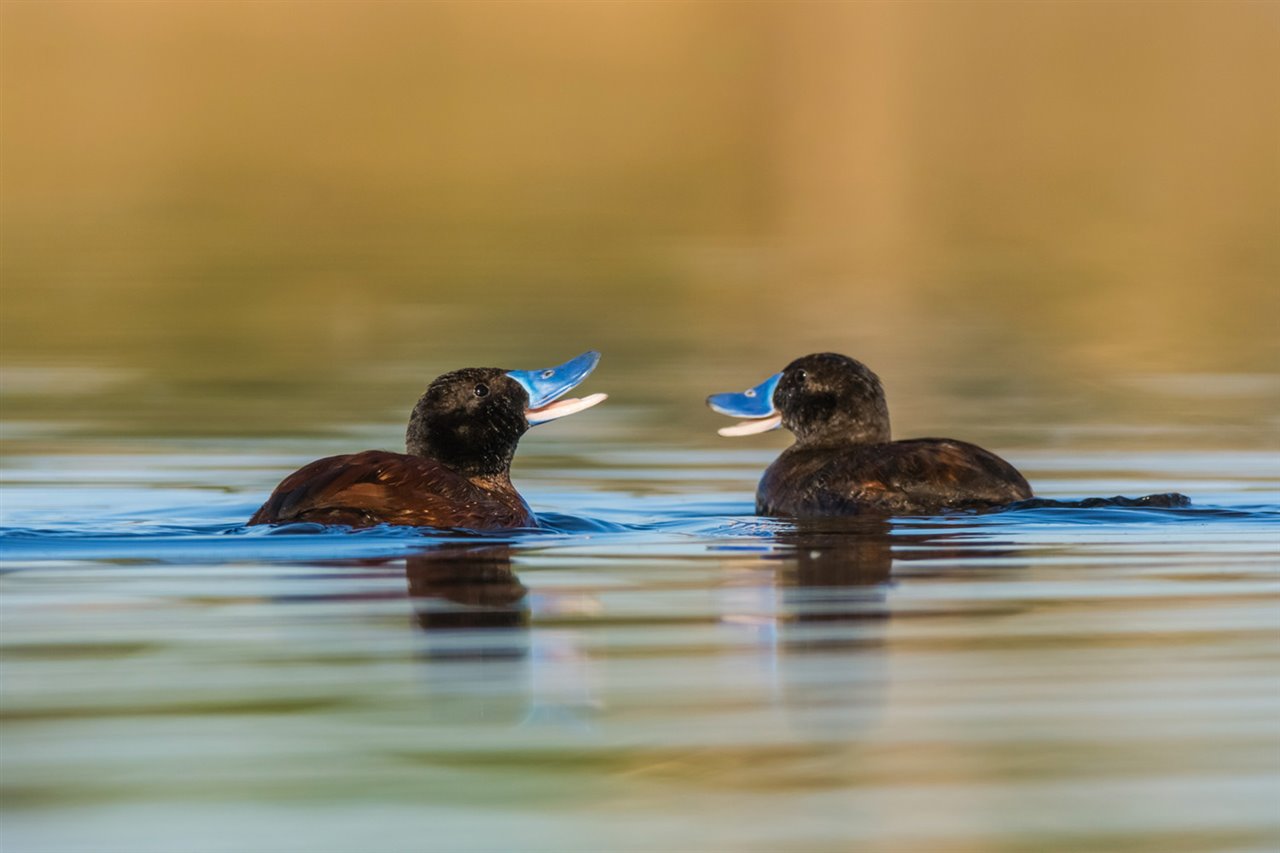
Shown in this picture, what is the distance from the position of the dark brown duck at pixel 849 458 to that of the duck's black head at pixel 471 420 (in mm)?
1202

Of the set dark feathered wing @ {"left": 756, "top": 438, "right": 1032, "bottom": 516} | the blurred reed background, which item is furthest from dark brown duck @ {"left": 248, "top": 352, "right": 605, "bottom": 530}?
the blurred reed background

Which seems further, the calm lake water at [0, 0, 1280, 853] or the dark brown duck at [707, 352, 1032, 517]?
the dark brown duck at [707, 352, 1032, 517]

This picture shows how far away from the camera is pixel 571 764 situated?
5.47m

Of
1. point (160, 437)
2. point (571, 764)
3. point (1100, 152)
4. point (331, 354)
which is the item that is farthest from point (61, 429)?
point (1100, 152)

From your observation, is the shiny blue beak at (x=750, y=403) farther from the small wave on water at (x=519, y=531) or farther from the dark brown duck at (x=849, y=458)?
the small wave on water at (x=519, y=531)

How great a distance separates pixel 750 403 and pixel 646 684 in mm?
5916

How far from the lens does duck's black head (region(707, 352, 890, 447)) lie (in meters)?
11.8

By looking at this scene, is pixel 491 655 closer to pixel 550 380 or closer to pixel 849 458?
pixel 550 380

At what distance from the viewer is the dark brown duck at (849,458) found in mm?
10359

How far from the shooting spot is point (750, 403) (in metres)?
12.1

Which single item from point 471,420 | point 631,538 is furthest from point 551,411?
point 631,538

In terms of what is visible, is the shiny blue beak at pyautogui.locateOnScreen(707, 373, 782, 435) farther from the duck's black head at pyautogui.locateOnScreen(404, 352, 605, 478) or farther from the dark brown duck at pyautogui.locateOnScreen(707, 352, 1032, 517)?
the duck's black head at pyautogui.locateOnScreen(404, 352, 605, 478)

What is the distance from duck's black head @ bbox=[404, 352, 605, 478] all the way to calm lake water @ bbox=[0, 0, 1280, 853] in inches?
15.1

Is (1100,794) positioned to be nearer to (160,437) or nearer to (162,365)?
(160,437)
